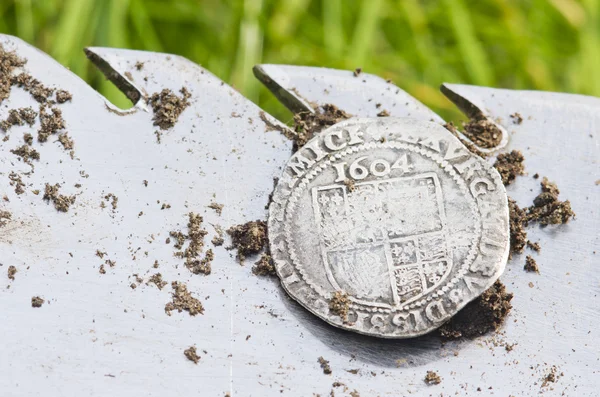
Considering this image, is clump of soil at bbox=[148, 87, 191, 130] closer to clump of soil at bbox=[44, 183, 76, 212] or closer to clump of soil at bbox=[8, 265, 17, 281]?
clump of soil at bbox=[44, 183, 76, 212]

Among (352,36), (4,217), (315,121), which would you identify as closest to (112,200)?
(4,217)

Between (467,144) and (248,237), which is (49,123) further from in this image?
(467,144)

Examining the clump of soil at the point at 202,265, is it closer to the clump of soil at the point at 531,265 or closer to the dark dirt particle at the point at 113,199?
the dark dirt particle at the point at 113,199

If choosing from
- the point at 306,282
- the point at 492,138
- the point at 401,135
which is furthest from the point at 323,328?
the point at 492,138

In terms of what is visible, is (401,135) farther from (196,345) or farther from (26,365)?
(26,365)

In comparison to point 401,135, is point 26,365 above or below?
below

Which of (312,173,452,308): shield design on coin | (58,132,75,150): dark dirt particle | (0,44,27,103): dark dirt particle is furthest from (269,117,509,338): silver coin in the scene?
(0,44,27,103): dark dirt particle

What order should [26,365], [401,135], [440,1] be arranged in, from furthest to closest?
1. [440,1]
2. [401,135]
3. [26,365]
